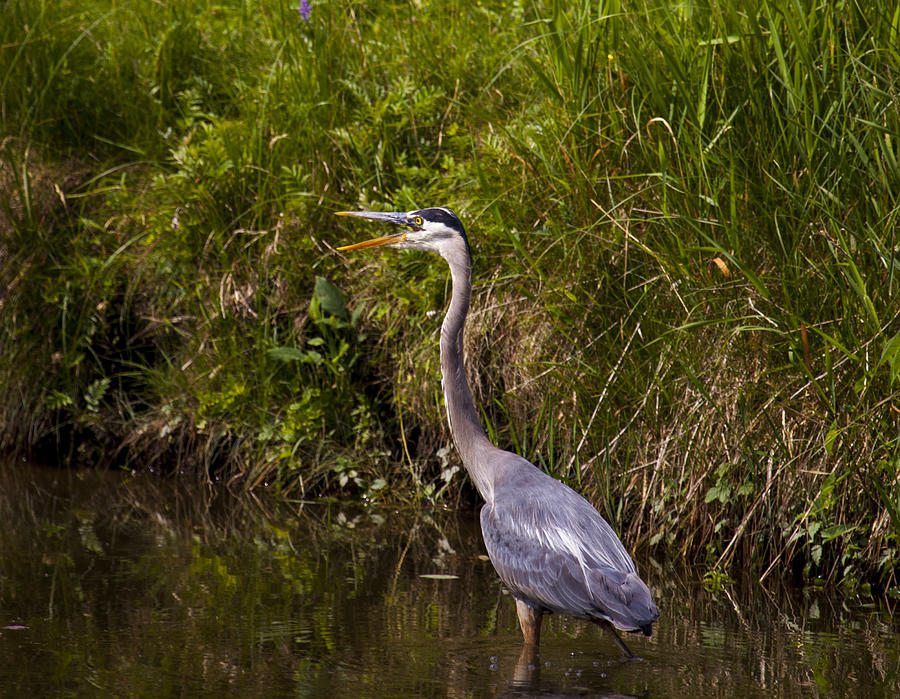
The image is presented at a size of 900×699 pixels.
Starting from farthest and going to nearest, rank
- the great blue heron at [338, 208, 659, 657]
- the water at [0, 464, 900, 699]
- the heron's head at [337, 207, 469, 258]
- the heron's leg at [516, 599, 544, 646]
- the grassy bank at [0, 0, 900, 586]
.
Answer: the heron's head at [337, 207, 469, 258], the grassy bank at [0, 0, 900, 586], the heron's leg at [516, 599, 544, 646], the great blue heron at [338, 208, 659, 657], the water at [0, 464, 900, 699]

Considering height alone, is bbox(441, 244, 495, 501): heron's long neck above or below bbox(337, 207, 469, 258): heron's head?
below

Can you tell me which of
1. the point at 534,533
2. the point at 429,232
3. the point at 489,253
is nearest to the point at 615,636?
the point at 534,533

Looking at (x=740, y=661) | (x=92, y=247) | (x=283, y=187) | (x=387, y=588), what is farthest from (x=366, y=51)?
(x=740, y=661)

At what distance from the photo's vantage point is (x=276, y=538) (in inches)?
205

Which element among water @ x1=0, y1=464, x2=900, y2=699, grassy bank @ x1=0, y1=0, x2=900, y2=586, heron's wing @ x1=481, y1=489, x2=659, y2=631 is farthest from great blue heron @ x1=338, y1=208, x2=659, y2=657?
grassy bank @ x1=0, y1=0, x2=900, y2=586

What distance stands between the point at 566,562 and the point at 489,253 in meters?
2.05

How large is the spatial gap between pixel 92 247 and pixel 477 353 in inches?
99.6

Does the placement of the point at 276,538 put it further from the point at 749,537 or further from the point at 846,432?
the point at 846,432

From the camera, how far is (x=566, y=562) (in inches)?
149

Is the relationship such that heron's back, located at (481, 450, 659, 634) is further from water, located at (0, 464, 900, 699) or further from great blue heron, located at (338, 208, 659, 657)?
water, located at (0, 464, 900, 699)

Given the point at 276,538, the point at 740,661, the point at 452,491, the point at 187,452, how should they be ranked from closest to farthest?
the point at 740,661
the point at 276,538
the point at 452,491
the point at 187,452

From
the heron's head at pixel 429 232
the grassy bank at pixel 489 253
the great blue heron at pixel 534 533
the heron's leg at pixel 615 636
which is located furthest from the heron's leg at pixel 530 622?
the heron's head at pixel 429 232

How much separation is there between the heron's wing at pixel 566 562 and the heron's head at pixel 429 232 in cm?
108

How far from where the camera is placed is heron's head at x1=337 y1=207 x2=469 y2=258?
4.46 m
